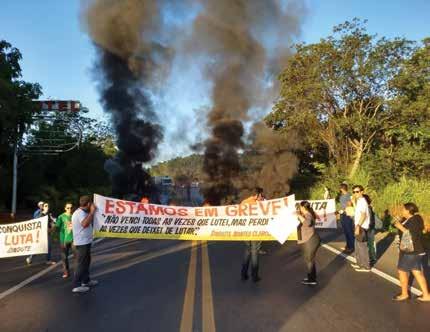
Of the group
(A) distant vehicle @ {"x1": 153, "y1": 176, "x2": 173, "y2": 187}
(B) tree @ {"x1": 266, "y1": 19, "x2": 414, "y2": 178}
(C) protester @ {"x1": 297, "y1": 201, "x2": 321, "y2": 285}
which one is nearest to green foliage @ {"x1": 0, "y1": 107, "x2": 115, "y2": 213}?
(A) distant vehicle @ {"x1": 153, "y1": 176, "x2": 173, "y2": 187}

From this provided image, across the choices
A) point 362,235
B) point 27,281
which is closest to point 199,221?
point 362,235

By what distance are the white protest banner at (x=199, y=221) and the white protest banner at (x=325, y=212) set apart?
5.54 metres

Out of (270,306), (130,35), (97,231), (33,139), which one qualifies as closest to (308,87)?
(130,35)

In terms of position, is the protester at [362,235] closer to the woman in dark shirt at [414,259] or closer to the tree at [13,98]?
the woman in dark shirt at [414,259]

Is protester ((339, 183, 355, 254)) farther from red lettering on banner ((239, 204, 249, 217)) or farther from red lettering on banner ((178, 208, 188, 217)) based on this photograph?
red lettering on banner ((178, 208, 188, 217))

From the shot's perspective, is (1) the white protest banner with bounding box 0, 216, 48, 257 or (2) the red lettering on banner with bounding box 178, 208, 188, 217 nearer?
(2) the red lettering on banner with bounding box 178, 208, 188, 217

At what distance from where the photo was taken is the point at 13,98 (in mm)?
20125

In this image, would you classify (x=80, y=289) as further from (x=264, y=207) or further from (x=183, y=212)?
(x=264, y=207)

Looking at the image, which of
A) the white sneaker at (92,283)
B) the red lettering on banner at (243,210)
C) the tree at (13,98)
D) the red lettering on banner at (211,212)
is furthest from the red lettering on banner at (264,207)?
the tree at (13,98)

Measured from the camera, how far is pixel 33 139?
3372cm

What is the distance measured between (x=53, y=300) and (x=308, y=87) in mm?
23816

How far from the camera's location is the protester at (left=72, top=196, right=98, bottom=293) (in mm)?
7484

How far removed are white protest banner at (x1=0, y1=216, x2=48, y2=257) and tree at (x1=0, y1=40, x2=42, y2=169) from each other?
35.4ft

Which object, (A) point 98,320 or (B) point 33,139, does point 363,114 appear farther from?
(A) point 98,320
